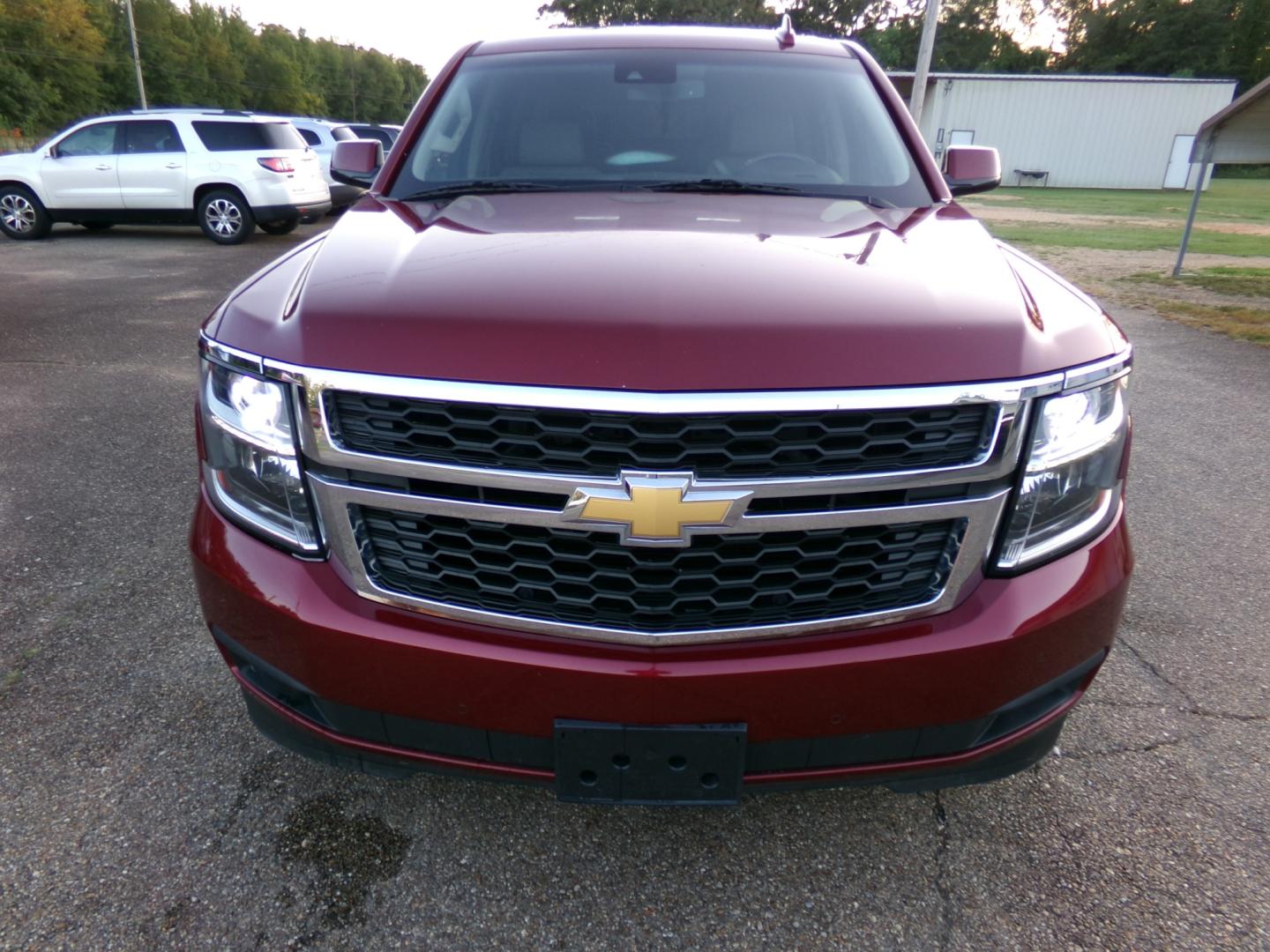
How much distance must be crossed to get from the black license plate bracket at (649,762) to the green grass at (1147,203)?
18436 mm

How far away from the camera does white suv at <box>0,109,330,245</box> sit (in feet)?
39.3

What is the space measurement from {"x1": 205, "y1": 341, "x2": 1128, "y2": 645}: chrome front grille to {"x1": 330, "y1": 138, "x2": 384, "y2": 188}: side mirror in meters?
1.81

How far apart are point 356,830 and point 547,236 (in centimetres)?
143

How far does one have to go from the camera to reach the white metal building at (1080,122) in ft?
120

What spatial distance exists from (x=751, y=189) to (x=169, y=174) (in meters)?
12.4

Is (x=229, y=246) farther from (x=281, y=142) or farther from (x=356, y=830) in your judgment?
(x=356, y=830)

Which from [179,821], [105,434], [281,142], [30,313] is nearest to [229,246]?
[281,142]

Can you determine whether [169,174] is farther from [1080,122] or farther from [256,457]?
[1080,122]

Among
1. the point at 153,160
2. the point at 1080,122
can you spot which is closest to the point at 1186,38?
the point at 1080,122

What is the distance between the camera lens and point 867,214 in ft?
7.22

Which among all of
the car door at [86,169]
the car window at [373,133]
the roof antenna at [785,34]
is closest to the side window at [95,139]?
the car door at [86,169]

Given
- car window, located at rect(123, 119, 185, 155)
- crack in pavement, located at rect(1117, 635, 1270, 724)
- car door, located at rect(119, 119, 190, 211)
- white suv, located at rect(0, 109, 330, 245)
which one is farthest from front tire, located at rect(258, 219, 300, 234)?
crack in pavement, located at rect(1117, 635, 1270, 724)

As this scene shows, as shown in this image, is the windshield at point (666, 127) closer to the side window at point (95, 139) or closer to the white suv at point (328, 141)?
the side window at point (95, 139)

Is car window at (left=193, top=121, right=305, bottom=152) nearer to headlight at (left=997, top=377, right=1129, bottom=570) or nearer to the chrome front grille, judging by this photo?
the chrome front grille
